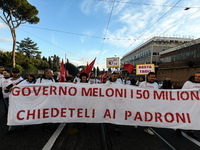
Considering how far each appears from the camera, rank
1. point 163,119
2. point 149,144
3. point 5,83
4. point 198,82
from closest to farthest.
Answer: point 149,144 → point 163,119 → point 198,82 → point 5,83

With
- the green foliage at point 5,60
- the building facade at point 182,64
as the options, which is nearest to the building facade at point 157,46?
the building facade at point 182,64

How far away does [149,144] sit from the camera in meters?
2.79

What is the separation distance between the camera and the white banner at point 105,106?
310cm

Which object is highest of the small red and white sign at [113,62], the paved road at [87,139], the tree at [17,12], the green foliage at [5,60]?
the tree at [17,12]

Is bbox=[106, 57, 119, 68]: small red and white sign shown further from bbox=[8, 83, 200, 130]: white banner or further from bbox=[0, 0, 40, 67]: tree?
bbox=[0, 0, 40, 67]: tree

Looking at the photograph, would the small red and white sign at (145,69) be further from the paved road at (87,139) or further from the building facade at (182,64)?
the building facade at (182,64)

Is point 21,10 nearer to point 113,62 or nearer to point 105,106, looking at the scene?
point 113,62

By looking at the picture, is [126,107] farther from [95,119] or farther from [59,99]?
[59,99]

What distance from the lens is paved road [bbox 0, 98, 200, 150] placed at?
262 centimetres

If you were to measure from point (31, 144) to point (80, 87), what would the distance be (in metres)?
1.79

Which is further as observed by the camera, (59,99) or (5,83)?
(5,83)

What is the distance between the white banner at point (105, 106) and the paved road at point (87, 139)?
357 millimetres

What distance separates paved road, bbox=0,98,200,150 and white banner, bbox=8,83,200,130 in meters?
0.36

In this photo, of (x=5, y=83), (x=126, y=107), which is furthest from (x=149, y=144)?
(x=5, y=83)
